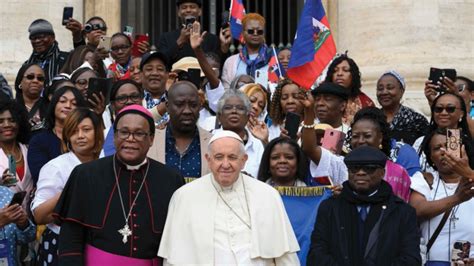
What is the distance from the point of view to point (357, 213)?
8.52m

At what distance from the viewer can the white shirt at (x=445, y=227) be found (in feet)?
30.6

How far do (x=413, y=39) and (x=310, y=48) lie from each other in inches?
118

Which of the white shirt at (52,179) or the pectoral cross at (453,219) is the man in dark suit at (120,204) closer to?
the white shirt at (52,179)

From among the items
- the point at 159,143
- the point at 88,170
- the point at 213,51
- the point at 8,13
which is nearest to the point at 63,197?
the point at 88,170

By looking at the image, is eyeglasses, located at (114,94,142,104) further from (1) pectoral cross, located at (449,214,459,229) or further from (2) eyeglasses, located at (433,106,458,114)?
(1) pectoral cross, located at (449,214,459,229)

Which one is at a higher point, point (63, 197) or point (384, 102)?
point (384, 102)

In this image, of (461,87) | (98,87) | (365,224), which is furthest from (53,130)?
(461,87)

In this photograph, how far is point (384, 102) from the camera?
11.2m

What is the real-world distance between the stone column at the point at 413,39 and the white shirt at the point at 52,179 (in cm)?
635

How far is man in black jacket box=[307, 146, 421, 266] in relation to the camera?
8.34m

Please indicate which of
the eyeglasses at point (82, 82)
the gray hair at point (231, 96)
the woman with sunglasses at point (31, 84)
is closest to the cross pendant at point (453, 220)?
the gray hair at point (231, 96)

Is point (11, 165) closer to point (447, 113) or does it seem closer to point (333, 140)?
point (333, 140)

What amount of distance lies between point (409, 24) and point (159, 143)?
6.26 m

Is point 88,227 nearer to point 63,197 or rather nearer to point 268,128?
point 63,197
